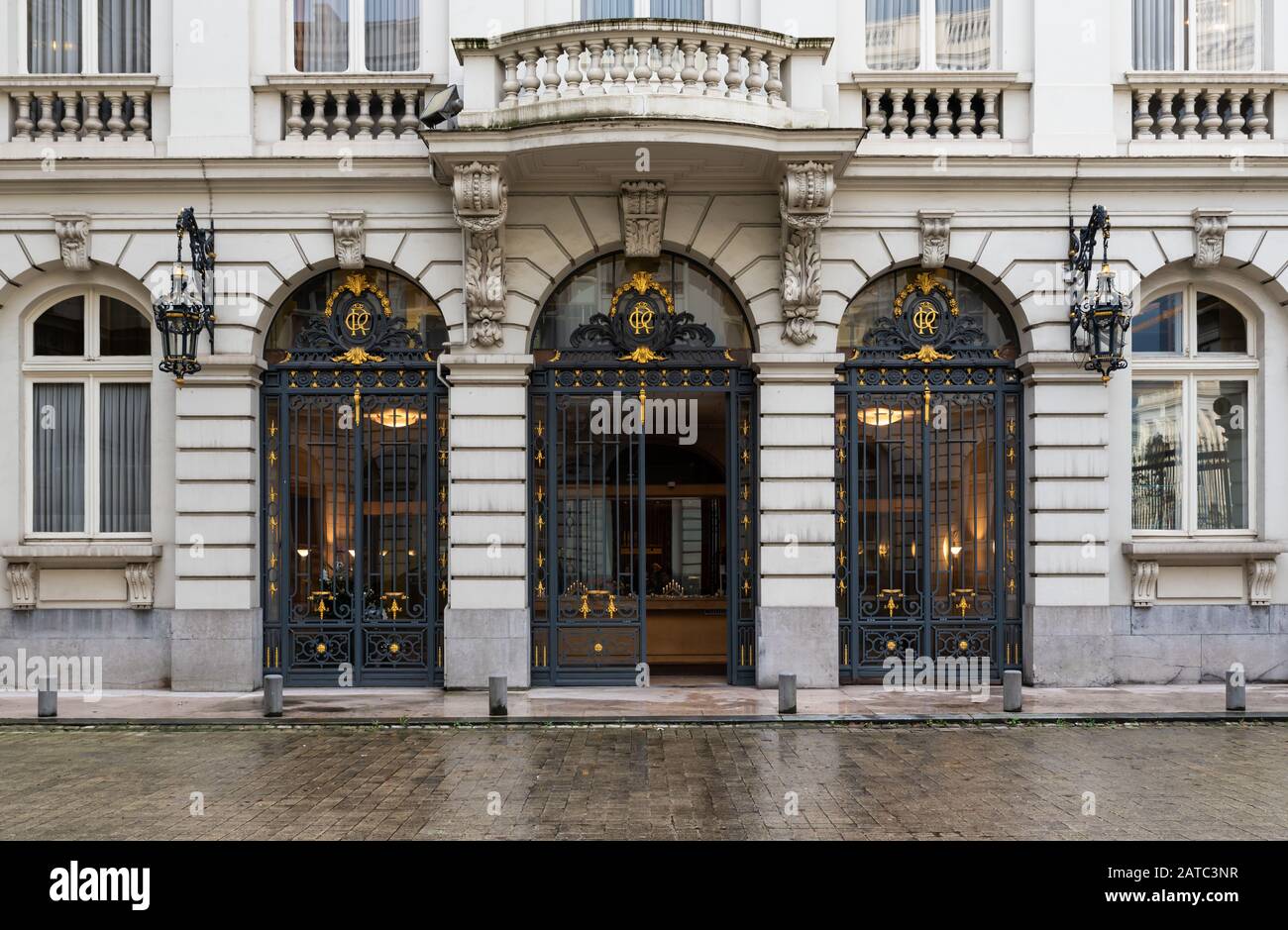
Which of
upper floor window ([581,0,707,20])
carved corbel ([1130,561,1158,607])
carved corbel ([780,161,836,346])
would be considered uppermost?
upper floor window ([581,0,707,20])

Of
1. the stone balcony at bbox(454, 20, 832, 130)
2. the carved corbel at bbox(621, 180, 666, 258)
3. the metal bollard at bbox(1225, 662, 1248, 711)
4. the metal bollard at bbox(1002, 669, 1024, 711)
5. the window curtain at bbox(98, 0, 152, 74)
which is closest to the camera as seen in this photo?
the metal bollard at bbox(1225, 662, 1248, 711)

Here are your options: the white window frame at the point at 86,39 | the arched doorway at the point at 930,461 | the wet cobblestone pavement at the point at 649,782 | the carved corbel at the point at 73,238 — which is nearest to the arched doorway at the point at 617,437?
the arched doorway at the point at 930,461

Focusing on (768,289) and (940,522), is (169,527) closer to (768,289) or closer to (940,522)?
(768,289)

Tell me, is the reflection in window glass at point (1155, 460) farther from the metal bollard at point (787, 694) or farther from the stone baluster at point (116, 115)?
the stone baluster at point (116, 115)

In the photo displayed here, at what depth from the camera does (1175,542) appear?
17234mm

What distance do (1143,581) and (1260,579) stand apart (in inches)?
67.9

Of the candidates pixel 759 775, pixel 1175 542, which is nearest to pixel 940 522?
pixel 1175 542

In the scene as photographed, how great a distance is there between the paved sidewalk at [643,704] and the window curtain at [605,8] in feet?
33.3

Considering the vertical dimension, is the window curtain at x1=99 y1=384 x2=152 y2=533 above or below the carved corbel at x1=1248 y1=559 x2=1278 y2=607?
above

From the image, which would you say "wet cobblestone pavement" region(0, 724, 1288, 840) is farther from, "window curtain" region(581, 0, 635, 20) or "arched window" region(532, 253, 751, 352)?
"window curtain" region(581, 0, 635, 20)

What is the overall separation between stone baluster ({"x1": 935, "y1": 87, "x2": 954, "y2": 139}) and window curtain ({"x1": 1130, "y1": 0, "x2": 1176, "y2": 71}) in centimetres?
308

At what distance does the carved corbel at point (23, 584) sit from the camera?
56.1ft

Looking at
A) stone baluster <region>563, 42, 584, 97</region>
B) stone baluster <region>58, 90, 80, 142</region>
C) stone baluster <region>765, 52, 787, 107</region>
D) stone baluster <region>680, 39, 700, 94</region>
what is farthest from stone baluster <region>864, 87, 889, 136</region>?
stone baluster <region>58, 90, 80, 142</region>

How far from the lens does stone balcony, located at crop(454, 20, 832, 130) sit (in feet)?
51.7
